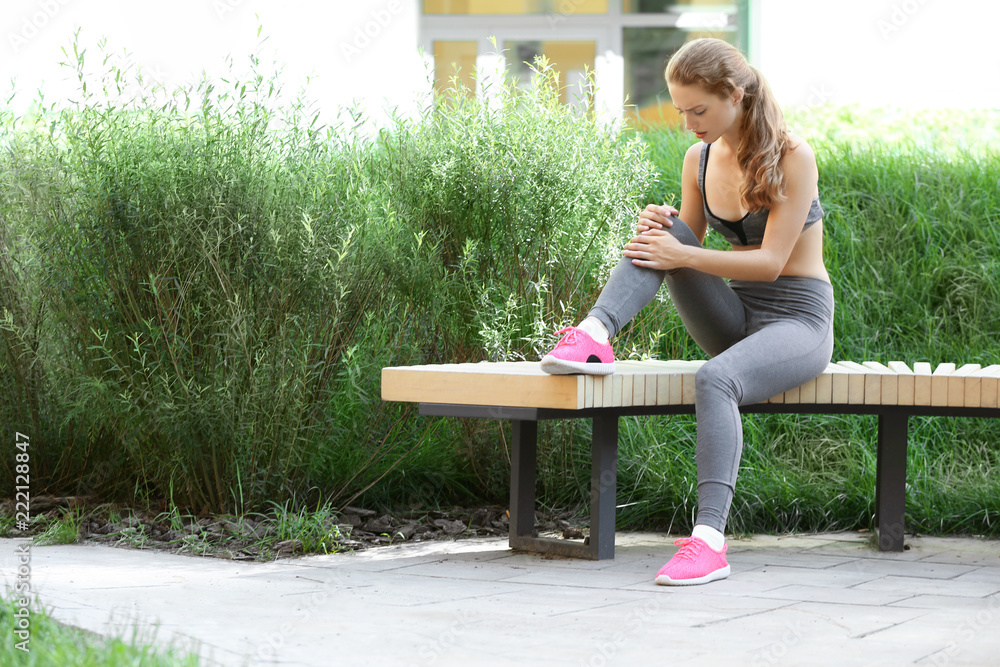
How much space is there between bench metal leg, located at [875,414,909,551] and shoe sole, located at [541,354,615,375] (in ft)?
3.60

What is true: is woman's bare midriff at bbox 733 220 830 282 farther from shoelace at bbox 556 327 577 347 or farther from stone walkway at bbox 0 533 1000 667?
stone walkway at bbox 0 533 1000 667

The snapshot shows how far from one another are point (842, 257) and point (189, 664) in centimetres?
406

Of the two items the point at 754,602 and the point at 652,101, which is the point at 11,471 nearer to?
the point at 754,602

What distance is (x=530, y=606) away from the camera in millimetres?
2740

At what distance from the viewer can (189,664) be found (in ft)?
6.40

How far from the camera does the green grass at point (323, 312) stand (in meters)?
3.69

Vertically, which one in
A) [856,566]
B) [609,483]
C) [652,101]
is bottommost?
[856,566]

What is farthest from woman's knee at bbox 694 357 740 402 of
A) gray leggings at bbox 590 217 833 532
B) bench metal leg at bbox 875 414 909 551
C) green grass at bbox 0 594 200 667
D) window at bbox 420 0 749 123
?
window at bbox 420 0 749 123

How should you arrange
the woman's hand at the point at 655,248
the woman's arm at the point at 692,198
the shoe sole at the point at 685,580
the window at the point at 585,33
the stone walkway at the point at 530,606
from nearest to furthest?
the stone walkway at the point at 530,606 < the shoe sole at the point at 685,580 < the woman's hand at the point at 655,248 < the woman's arm at the point at 692,198 < the window at the point at 585,33

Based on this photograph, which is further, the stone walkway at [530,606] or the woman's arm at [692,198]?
the woman's arm at [692,198]

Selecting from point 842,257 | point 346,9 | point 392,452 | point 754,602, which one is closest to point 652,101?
point 346,9

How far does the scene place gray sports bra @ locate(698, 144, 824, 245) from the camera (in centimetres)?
348

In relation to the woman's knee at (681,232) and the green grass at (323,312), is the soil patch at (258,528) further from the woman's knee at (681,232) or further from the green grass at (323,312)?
the woman's knee at (681,232)

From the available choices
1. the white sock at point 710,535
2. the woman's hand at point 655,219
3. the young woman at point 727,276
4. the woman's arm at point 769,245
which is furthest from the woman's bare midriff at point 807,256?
the white sock at point 710,535
